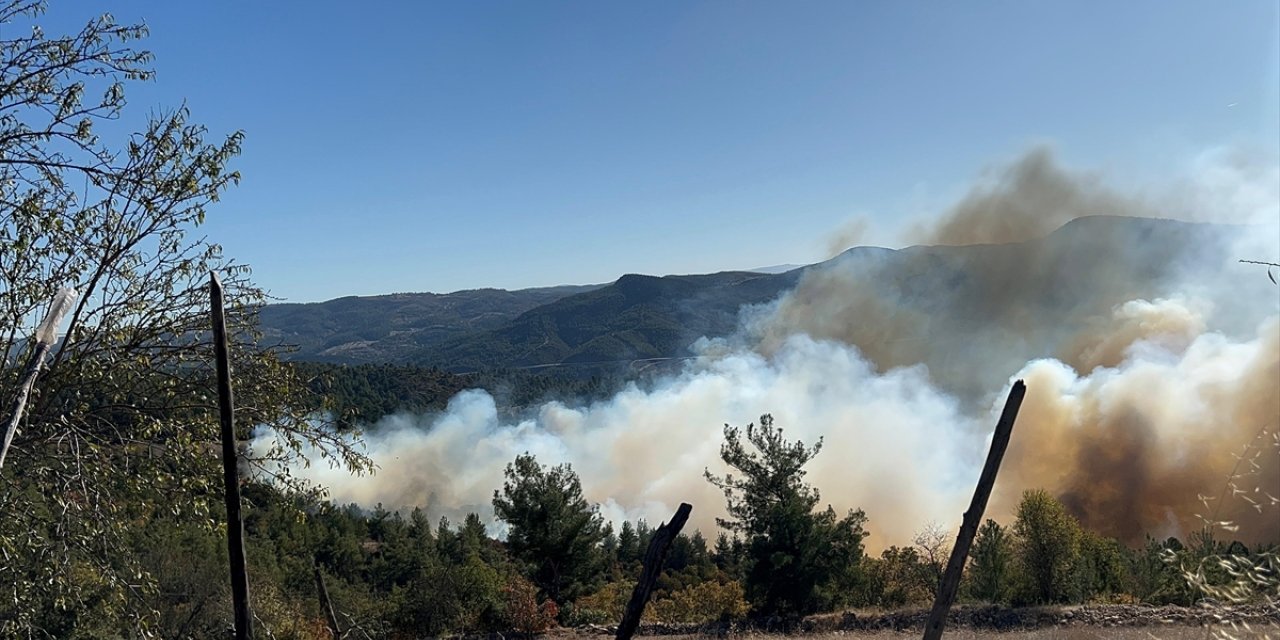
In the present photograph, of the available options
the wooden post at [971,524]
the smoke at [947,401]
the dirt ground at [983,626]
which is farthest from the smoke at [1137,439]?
the wooden post at [971,524]

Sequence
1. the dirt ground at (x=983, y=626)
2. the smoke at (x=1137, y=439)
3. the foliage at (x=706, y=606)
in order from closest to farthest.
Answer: the dirt ground at (x=983, y=626) → the foliage at (x=706, y=606) → the smoke at (x=1137, y=439)

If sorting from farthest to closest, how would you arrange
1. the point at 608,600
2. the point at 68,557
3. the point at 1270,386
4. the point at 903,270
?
the point at 903,270 < the point at 1270,386 < the point at 608,600 < the point at 68,557

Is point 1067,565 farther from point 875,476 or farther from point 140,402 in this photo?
point 875,476

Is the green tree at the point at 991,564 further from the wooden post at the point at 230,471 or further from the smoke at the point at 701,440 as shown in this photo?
the smoke at the point at 701,440

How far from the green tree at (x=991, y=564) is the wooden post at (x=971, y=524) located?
2249 cm

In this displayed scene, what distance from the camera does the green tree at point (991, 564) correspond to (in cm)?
2388

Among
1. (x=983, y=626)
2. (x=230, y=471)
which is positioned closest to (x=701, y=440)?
(x=983, y=626)

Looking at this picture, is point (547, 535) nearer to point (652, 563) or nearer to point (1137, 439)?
point (652, 563)

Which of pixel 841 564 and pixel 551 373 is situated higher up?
pixel 551 373

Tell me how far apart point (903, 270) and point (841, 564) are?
11787cm

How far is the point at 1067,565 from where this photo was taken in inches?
867

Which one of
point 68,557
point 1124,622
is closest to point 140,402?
point 68,557

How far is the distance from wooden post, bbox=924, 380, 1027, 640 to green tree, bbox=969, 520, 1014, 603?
22.5 meters

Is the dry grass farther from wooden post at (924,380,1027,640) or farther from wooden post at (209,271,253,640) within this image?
wooden post at (209,271,253,640)
